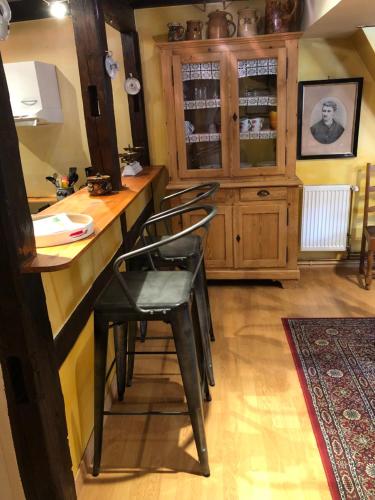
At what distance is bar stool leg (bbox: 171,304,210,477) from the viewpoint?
1646 mm

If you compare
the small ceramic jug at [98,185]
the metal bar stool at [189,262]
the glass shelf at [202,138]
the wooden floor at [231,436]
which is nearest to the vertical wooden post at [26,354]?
the wooden floor at [231,436]

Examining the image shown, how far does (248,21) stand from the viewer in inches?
120

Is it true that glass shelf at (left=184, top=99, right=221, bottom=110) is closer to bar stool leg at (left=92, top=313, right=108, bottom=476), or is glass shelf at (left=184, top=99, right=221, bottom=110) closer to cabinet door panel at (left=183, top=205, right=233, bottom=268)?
cabinet door panel at (left=183, top=205, right=233, bottom=268)

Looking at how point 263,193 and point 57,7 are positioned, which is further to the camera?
point 263,193

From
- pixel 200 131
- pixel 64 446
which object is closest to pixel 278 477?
pixel 64 446

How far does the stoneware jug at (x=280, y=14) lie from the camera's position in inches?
119

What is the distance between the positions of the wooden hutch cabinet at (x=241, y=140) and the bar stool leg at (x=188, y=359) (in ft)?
5.96

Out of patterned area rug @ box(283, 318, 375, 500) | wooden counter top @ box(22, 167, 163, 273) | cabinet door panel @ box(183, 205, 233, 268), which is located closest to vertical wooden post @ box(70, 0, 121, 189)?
wooden counter top @ box(22, 167, 163, 273)

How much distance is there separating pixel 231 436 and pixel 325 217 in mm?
2241

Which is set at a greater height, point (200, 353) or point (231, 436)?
point (200, 353)

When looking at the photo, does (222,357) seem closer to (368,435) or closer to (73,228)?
(368,435)

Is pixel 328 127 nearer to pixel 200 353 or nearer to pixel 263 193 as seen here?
pixel 263 193

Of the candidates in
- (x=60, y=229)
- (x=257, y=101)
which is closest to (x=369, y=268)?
(x=257, y=101)

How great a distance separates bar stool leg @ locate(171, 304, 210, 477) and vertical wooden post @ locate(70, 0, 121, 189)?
1.10m
